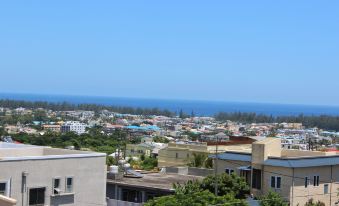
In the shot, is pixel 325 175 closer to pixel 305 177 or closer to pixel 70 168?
pixel 305 177

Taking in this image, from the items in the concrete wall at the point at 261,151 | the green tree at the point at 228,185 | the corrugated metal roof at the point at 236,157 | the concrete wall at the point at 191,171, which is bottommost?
the concrete wall at the point at 191,171

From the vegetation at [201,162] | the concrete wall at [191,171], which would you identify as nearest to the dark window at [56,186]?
the concrete wall at [191,171]

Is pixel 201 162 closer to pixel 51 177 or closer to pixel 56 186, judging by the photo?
pixel 56 186

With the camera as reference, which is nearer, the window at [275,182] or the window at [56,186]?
the window at [56,186]

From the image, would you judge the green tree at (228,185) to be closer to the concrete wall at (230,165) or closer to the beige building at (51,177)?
the concrete wall at (230,165)

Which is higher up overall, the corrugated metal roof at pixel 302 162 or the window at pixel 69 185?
the corrugated metal roof at pixel 302 162

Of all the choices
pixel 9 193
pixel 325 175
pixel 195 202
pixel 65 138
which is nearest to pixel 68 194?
pixel 9 193

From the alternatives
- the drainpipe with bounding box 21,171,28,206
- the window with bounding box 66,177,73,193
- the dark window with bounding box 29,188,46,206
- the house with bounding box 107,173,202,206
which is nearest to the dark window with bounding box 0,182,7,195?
the drainpipe with bounding box 21,171,28,206

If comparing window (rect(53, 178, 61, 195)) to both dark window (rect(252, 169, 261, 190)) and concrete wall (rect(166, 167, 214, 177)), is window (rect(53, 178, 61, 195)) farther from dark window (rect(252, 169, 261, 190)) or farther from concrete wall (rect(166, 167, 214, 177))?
concrete wall (rect(166, 167, 214, 177))

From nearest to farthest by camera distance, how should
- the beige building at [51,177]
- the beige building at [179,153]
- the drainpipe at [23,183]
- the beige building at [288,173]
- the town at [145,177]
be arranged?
the beige building at [51,177]
the drainpipe at [23,183]
the town at [145,177]
the beige building at [288,173]
the beige building at [179,153]
